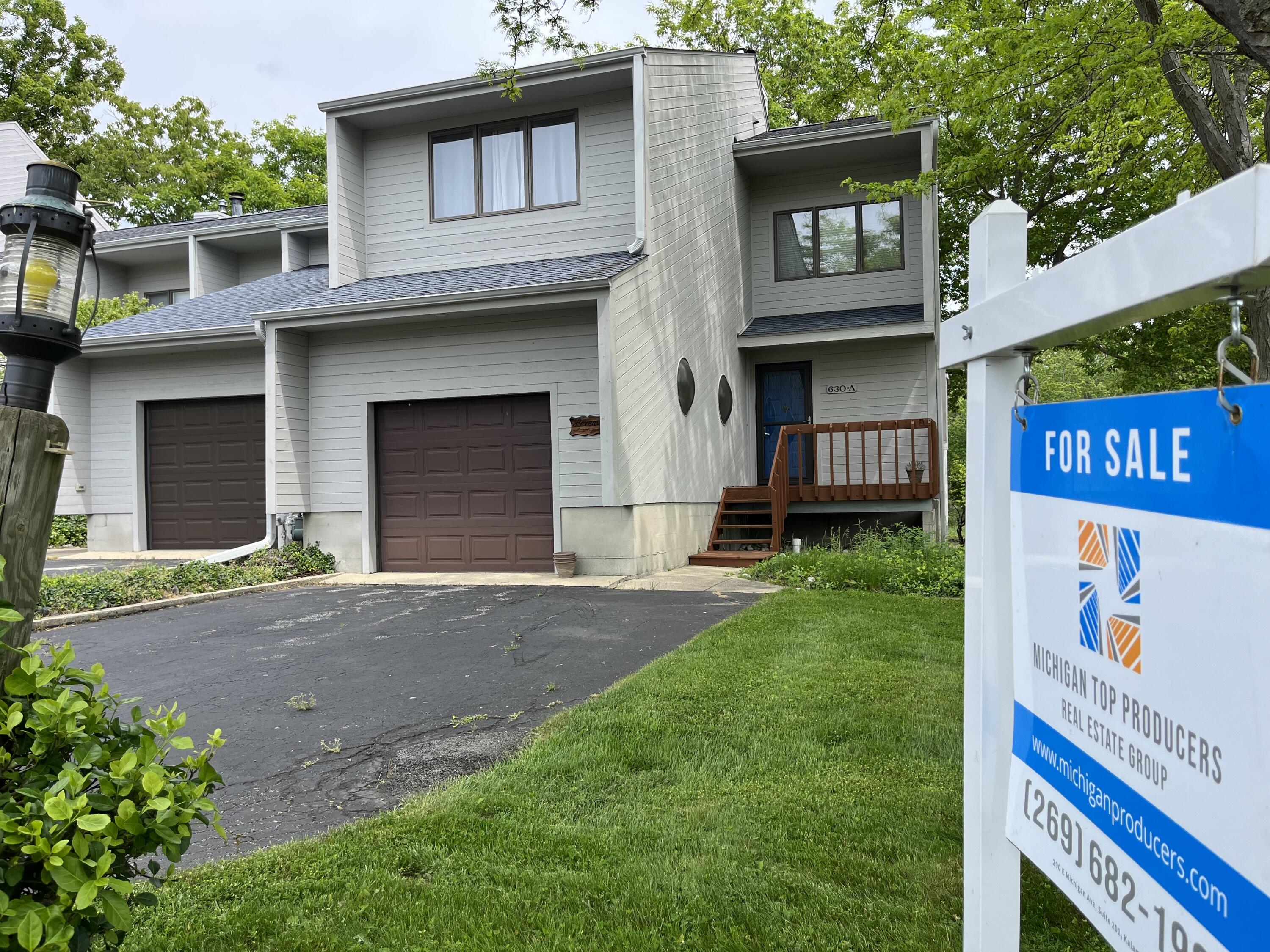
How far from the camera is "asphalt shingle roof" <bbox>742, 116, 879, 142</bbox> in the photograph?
1345 cm

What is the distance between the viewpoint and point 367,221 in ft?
42.9

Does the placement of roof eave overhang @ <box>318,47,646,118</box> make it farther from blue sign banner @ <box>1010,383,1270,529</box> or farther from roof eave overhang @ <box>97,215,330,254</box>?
blue sign banner @ <box>1010,383,1270,529</box>

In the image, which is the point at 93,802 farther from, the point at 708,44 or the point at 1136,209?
the point at 708,44

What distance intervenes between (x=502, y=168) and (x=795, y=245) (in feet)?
18.1

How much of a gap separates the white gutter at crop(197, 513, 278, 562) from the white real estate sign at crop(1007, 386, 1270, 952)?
36.6 ft

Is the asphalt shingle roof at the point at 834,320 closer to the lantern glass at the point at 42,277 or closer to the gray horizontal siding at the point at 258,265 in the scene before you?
the gray horizontal siding at the point at 258,265

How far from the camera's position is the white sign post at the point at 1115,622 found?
0.98 meters

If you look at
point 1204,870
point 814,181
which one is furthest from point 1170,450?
point 814,181

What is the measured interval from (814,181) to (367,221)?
7.63 m

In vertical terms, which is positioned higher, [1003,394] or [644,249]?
[644,249]

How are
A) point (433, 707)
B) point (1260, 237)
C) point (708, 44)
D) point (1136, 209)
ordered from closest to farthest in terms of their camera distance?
point (1260, 237) → point (433, 707) → point (1136, 209) → point (708, 44)

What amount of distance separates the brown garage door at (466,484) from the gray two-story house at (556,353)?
0.04m

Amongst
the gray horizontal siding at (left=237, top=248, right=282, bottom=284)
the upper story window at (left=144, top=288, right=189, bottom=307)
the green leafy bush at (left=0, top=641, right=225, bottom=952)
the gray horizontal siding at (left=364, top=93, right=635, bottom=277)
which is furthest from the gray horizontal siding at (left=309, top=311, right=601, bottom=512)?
the green leafy bush at (left=0, top=641, right=225, bottom=952)

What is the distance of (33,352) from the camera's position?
2.24 m
